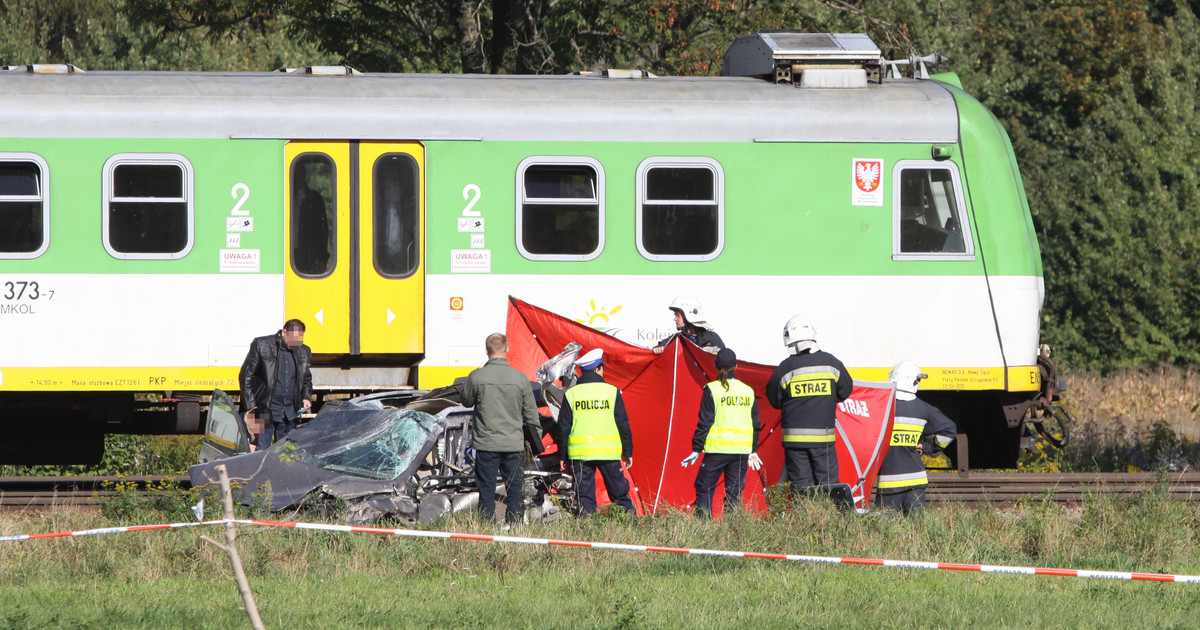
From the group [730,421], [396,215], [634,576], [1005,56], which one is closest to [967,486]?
[730,421]

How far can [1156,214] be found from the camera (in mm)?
25156

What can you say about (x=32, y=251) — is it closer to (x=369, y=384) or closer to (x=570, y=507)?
(x=369, y=384)

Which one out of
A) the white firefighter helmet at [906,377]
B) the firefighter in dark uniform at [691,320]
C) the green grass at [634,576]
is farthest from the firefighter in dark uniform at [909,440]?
the firefighter in dark uniform at [691,320]

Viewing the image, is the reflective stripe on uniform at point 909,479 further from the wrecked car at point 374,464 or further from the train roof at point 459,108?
the train roof at point 459,108

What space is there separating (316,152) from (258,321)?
4.70 ft

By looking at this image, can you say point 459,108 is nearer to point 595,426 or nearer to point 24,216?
point 595,426

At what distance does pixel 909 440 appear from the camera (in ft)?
30.9

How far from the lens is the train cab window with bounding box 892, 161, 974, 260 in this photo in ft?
37.6

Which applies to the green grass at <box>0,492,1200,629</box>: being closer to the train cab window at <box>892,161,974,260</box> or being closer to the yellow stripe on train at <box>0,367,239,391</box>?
the yellow stripe on train at <box>0,367,239,391</box>

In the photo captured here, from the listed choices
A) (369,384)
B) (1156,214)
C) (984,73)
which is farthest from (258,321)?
(984,73)

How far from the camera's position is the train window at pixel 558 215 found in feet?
36.7

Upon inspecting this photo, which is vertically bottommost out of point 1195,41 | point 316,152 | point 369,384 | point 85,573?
point 85,573

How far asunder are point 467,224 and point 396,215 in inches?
22.9

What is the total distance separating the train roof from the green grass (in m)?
3.20
